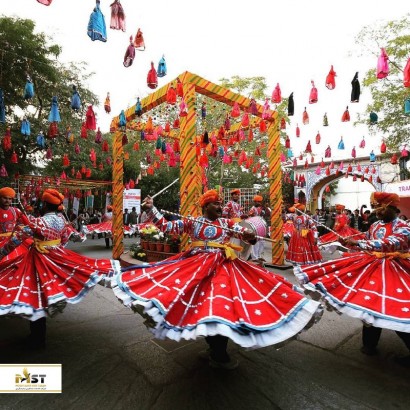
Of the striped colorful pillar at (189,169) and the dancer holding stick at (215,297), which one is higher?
the striped colorful pillar at (189,169)

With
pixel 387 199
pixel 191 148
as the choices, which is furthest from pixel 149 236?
pixel 387 199

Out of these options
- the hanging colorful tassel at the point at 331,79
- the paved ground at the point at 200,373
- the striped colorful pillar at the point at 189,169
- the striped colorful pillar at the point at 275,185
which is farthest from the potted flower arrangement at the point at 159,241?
the hanging colorful tassel at the point at 331,79

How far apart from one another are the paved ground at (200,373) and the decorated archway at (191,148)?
1.48 m

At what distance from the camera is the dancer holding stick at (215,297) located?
2.22 metres

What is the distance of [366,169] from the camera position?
18.2 metres

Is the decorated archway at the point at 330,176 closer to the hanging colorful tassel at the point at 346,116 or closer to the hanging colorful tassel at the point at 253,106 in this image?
the hanging colorful tassel at the point at 346,116

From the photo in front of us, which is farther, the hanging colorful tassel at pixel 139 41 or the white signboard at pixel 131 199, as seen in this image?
the white signboard at pixel 131 199

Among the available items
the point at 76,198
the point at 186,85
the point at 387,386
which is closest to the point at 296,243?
the point at 186,85

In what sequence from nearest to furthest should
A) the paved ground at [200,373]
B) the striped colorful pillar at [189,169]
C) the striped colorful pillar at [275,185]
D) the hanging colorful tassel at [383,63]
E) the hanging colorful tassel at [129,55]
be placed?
the paved ground at [200,373] → the hanging colorful tassel at [129,55] → the hanging colorful tassel at [383,63] → the striped colorful pillar at [189,169] → the striped colorful pillar at [275,185]

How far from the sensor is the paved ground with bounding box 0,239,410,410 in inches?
94.8

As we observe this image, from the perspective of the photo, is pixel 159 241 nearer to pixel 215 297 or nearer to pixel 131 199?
pixel 215 297

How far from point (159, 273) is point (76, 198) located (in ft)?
56.1

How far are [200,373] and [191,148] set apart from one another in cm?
398

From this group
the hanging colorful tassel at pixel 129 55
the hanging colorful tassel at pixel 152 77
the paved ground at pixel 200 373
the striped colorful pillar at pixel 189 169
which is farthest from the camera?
the striped colorful pillar at pixel 189 169
